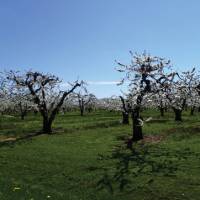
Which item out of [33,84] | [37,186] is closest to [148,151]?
[37,186]

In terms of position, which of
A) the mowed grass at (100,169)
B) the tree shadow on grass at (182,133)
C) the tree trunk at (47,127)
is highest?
the tree trunk at (47,127)

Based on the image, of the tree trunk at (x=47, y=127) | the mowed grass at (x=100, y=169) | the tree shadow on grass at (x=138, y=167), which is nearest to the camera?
the mowed grass at (x=100, y=169)

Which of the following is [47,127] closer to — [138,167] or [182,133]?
[182,133]

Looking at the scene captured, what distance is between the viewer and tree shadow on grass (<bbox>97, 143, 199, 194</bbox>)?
75.1ft

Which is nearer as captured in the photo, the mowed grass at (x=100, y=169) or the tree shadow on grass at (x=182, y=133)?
the mowed grass at (x=100, y=169)

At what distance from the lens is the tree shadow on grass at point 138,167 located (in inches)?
901

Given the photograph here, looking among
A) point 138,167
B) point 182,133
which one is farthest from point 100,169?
point 182,133

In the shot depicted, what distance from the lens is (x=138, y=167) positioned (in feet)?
89.9

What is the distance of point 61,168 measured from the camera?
27969 mm

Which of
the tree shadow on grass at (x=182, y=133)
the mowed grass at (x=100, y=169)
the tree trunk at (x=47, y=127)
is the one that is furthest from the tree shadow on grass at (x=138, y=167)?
the tree trunk at (x=47, y=127)

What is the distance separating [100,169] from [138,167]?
7.71 ft

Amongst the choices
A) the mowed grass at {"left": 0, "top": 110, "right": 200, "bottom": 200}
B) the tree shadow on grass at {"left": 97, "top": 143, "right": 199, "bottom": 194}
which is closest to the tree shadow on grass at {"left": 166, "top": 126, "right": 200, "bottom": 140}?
the mowed grass at {"left": 0, "top": 110, "right": 200, "bottom": 200}

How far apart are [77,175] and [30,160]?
7.23m

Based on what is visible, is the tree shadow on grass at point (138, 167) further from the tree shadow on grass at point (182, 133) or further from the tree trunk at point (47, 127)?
the tree trunk at point (47, 127)
